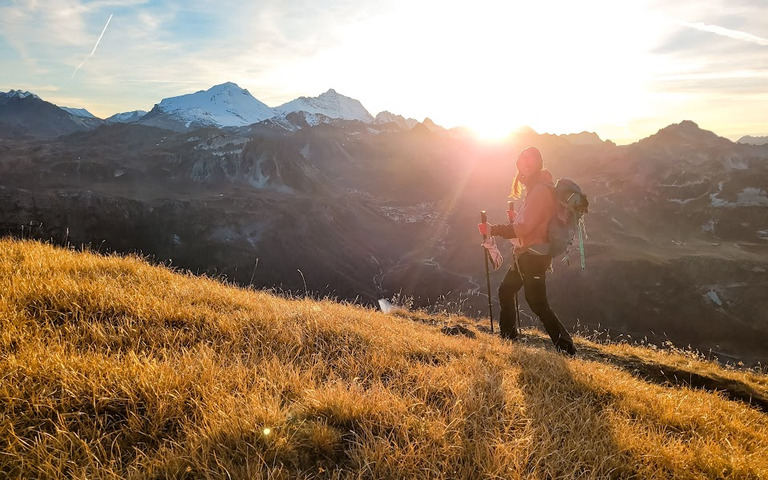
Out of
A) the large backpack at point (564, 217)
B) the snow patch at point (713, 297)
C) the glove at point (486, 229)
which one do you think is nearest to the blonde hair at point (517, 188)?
the glove at point (486, 229)

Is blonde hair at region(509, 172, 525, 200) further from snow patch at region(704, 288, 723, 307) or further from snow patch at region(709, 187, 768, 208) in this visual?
snow patch at region(709, 187, 768, 208)

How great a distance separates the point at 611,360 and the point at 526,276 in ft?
10.4

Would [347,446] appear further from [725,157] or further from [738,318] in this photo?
[725,157]

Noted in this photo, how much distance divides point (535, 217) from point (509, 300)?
6.11 feet

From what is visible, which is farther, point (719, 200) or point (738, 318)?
point (719, 200)

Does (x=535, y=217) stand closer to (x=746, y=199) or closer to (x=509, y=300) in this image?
(x=509, y=300)

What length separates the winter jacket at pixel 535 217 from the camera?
23.2 feet

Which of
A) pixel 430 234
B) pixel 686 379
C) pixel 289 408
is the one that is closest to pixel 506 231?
pixel 686 379

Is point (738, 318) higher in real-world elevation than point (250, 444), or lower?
lower

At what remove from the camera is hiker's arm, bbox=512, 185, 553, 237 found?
278 inches

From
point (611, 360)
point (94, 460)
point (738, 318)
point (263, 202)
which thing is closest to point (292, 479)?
point (94, 460)

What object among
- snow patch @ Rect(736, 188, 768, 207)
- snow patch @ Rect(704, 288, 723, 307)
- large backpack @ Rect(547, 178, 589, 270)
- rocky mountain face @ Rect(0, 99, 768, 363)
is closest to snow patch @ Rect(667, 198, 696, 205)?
rocky mountain face @ Rect(0, 99, 768, 363)

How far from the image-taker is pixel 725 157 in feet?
649

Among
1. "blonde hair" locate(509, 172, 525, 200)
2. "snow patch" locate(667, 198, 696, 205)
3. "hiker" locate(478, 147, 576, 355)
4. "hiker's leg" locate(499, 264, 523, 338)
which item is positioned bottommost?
"hiker's leg" locate(499, 264, 523, 338)
